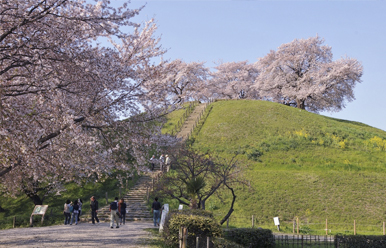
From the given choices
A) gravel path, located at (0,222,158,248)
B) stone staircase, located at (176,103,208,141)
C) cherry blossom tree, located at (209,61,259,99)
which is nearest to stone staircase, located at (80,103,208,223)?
gravel path, located at (0,222,158,248)

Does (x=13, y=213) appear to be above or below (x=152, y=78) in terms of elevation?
below

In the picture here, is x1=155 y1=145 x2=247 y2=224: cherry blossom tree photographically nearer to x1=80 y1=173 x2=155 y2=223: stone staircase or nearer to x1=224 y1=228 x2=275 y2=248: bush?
x1=224 y1=228 x2=275 y2=248: bush

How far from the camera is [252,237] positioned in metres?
15.8

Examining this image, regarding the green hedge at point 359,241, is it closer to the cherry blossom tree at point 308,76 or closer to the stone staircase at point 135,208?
the stone staircase at point 135,208

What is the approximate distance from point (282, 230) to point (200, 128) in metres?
24.5

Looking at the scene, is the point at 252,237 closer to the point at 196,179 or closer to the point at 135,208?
the point at 196,179

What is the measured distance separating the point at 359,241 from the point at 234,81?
201ft

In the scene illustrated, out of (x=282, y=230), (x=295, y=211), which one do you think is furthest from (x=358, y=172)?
(x=282, y=230)

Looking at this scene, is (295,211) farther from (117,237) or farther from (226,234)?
(117,237)

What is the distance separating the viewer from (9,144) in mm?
9930

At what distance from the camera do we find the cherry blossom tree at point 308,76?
57.2 metres

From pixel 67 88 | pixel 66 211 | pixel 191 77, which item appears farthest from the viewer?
pixel 191 77

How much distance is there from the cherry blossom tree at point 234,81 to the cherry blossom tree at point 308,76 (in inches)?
334

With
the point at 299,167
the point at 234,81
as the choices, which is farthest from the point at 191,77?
the point at 299,167
